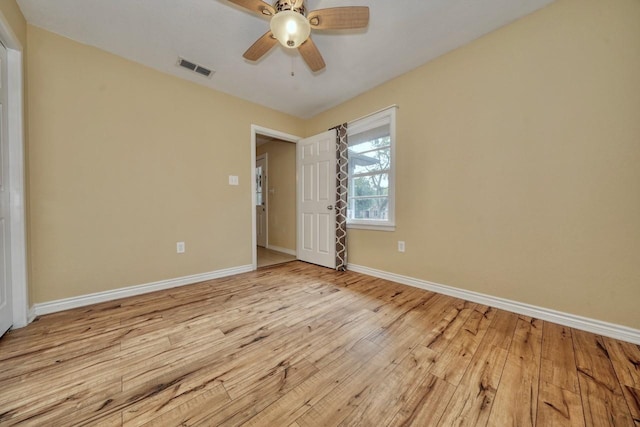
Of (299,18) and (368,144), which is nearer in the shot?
(299,18)

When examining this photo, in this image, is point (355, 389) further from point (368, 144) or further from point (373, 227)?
point (368, 144)

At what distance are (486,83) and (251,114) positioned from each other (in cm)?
281

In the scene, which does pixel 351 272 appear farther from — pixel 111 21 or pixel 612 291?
pixel 111 21

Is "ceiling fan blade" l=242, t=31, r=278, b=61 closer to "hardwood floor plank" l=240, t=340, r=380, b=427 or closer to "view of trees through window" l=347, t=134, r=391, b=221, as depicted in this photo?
"view of trees through window" l=347, t=134, r=391, b=221

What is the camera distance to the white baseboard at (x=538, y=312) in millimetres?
1524

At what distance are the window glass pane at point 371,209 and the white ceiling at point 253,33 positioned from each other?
150 centimetres

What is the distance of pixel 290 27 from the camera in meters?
1.50

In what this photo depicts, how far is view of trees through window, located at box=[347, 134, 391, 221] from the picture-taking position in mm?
2887

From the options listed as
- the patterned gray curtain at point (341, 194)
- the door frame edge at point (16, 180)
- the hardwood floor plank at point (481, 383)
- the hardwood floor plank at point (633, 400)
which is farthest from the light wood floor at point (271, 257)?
the hardwood floor plank at point (633, 400)

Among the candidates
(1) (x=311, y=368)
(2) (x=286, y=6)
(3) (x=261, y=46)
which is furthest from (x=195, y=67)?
(1) (x=311, y=368)

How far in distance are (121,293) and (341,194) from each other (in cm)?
271

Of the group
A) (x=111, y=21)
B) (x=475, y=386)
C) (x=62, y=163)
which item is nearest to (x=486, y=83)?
(x=475, y=386)

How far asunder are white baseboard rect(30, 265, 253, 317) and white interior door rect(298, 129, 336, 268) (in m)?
1.22

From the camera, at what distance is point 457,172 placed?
225 centimetres
